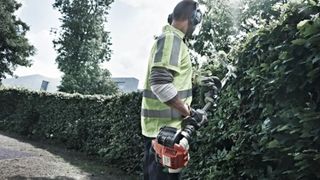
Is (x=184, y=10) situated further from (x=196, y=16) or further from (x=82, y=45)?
(x=82, y=45)

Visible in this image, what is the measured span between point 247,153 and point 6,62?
3452cm

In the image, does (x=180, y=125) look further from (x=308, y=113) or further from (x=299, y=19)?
(x=299, y=19)

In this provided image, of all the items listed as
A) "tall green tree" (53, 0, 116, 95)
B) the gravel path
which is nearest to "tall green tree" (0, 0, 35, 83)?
"tall green tree" (53, 0, 116, 95)

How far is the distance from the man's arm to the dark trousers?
0.41m

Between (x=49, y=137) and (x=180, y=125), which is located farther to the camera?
(x=49, y=137)

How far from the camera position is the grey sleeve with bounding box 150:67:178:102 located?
250 centimetres

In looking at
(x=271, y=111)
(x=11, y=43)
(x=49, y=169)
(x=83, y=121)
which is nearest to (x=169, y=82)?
(x=271, y=111)

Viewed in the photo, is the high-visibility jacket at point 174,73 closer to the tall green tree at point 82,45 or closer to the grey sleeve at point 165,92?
the grey sleeve at point 165,92

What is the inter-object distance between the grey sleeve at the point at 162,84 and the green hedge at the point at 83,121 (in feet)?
19.3

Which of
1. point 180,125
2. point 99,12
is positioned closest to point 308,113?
point 180,125

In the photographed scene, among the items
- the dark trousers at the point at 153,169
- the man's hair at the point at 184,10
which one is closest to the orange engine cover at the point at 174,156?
the dark trousers at the point at 153,169

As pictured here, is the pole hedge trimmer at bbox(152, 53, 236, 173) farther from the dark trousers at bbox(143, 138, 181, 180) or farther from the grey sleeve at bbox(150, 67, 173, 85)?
the grey sleeve at bbox(150, 67, 173, 85)

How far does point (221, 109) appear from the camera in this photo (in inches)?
168

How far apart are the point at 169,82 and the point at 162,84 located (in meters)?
0.05
